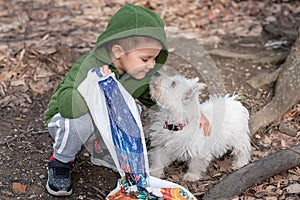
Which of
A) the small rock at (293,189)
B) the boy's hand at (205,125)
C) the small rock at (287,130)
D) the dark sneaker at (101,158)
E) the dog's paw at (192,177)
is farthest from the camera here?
the small rock at (287,130)

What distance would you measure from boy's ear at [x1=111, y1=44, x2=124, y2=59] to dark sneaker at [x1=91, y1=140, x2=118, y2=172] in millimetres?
815

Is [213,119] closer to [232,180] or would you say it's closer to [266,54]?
[232,180]

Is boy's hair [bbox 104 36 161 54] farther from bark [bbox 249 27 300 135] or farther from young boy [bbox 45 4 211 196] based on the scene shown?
bark [bbox 249 27 300 135]

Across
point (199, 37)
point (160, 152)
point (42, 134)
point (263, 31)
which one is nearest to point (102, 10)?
point (199, 37)

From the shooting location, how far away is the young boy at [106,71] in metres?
3.48

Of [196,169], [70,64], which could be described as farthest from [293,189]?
[70,64]

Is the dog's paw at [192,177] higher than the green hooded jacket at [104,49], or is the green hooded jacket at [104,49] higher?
the green hooded jacket at [104,49]

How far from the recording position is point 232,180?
364cm

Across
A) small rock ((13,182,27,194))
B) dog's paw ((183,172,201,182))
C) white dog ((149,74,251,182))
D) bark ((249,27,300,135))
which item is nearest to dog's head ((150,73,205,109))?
white dog ((149,74,251,182))

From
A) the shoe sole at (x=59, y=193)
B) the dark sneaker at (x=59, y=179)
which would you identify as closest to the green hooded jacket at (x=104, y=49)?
the dark sneaker at (x=59, y=179)

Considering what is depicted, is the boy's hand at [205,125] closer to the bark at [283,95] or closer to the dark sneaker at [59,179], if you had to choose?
the bark at [283,95]

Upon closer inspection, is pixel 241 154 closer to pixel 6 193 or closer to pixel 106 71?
pixel 106 71

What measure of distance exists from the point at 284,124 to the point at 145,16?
1.79 metres

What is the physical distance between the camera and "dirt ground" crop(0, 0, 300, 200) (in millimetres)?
3852
